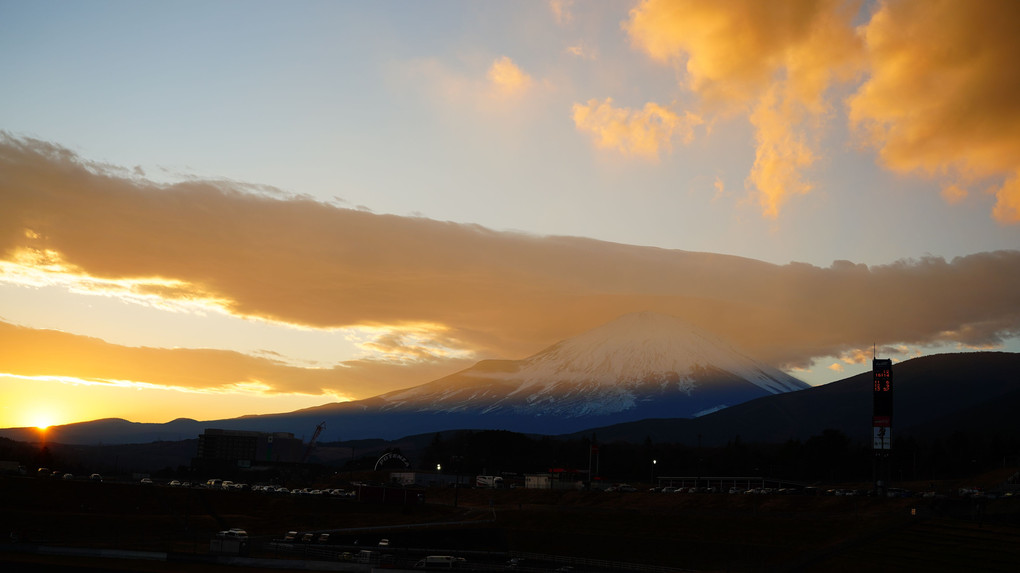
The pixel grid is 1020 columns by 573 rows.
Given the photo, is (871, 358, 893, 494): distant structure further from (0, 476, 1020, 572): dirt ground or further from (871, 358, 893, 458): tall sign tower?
(0, 476, 1020, 572): dirt ground

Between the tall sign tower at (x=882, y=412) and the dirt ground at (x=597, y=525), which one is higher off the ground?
the tall sign tower at (x=882, y=412)

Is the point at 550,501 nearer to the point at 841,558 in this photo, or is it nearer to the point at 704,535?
the point at 704,535

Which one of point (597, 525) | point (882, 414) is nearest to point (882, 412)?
point (882, 414)

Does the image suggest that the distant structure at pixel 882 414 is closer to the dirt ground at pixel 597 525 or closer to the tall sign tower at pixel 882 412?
the tall sign tower at pixel 882 412

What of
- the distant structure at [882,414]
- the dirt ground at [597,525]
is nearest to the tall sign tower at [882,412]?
the distant structure at [882,414]

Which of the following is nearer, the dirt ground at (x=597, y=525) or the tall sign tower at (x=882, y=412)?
the dirt ground at (x=597, y=525)

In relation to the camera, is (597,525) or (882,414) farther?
(882,414)

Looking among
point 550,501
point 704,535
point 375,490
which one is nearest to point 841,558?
point 704,535

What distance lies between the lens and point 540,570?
230 feet

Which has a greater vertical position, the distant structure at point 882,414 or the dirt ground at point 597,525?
the distant structure at point 882,414

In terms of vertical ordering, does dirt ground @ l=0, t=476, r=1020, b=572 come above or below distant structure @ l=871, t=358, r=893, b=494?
below

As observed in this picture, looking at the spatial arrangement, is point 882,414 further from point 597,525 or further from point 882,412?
point 597,525

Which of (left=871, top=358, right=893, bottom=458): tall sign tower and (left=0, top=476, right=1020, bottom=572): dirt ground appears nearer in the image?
(left=0, top=476, right=1020, bottom=572): dirt ground

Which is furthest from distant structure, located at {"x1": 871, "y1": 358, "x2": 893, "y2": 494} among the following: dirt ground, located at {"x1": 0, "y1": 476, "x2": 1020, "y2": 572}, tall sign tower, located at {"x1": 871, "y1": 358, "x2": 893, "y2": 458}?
dirt ground, located at {"x1": 0, "y1": 476, "x2": 1020, "y2": 572}
